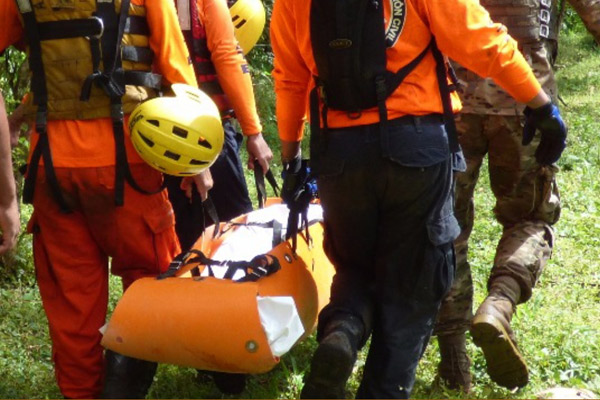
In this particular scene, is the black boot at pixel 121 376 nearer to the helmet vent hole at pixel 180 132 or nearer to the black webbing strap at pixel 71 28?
the helmet vent hole at pixel 180 132

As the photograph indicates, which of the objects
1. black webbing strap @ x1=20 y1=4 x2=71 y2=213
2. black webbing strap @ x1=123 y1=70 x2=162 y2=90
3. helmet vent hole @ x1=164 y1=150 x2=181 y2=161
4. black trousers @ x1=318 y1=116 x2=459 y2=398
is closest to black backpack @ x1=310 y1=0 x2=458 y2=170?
black trousers @ x1=318 y1=116 x2=459 y2=398

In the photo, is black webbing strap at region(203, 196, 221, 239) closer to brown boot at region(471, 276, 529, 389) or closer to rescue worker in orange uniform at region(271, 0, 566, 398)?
rescue worker in orange uniform at region(271, 0, 566, 398)

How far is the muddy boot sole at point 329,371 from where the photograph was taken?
386 cm

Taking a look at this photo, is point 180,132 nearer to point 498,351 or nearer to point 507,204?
point 498,351

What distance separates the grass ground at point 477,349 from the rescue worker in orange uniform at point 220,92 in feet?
2.99

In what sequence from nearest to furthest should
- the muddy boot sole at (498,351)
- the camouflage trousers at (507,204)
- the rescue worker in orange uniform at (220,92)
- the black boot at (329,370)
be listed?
the black boot at (329,370)
the muddy boot sole at (498,351)
the camouflage trousers at (507,204)
the rescue worker in orange uniform at (220,92)

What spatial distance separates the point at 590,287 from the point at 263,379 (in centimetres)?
251

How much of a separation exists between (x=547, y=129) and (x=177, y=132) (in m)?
1.55

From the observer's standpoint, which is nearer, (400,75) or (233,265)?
(400,75)

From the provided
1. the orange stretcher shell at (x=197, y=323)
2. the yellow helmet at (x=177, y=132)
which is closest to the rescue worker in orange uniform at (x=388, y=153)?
the orange stretcher shell at (x=197, y=323)

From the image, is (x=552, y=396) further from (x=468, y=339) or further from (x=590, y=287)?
(x=590, y=287)

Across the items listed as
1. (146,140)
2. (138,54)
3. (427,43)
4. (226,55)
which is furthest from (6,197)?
(226,55)

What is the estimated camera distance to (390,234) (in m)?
4.18

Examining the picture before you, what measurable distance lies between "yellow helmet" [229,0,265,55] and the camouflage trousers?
5.48 ft
